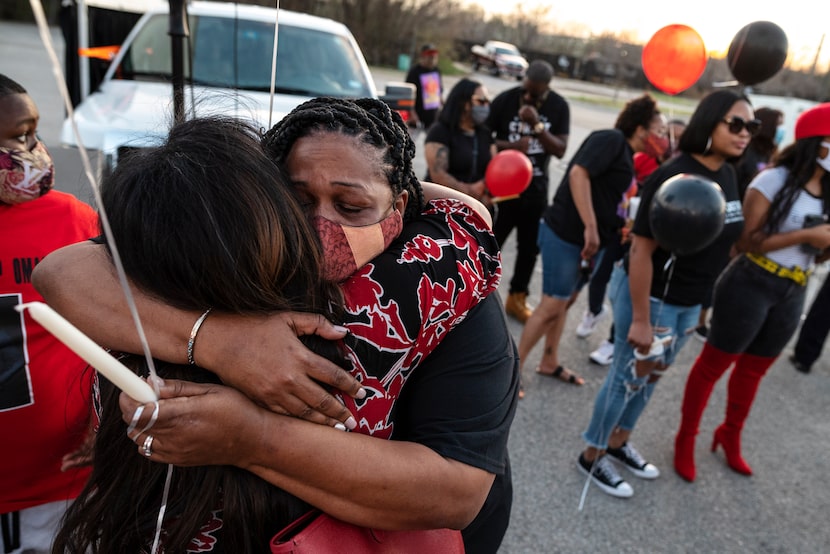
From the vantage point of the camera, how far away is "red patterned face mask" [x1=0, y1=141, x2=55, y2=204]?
1349 millimetres

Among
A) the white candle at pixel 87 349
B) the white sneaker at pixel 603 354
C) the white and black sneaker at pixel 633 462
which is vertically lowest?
the white sneaker at pixel 603 354

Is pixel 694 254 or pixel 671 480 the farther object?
pixel 671 480

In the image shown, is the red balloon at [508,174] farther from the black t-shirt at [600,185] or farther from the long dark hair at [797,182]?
the long dark hair at [797,182]

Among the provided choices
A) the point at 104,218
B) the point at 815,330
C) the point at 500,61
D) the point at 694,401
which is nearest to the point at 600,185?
the point at 694,401

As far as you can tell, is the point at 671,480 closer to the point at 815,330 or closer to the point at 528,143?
the point at 815,330

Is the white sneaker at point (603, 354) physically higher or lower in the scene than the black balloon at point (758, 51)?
lower

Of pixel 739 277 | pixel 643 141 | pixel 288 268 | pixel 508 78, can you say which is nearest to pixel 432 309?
pixel 288 268

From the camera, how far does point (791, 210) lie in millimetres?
2713

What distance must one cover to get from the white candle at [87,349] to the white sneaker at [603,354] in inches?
151

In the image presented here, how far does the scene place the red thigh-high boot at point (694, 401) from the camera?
2932 millimetres

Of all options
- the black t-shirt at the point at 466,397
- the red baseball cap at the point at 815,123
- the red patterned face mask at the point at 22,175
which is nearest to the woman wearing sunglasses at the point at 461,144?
the red baseball cap at the point at 815,123

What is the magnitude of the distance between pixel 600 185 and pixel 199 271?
3.16 meters

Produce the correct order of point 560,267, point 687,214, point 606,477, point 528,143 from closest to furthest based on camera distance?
1. point 687,214
2. point 606,477
3. point 560,267
4. point 528,143

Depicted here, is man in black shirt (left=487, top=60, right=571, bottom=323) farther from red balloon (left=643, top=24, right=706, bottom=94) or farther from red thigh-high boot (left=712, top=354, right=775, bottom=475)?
red thigh-high boot (left=712, top=354, right=775, bottom=475)
